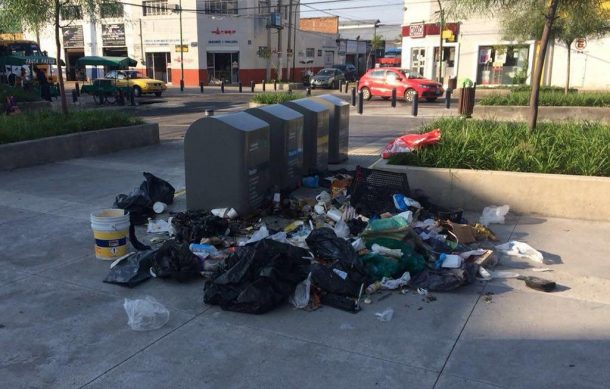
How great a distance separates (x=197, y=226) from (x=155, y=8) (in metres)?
45.6

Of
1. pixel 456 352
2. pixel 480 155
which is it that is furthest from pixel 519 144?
pixel 456 352

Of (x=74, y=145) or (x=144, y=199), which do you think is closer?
(x=144, y=199)

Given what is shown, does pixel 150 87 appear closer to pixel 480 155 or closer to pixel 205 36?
pixel 205 36

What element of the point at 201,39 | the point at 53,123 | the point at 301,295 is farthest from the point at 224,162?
the point at 201,39

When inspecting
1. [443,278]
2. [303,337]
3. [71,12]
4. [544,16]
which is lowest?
[303,337]

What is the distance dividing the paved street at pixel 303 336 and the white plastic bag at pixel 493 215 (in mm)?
788

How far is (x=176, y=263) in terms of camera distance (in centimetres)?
508

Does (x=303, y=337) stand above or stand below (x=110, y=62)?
below

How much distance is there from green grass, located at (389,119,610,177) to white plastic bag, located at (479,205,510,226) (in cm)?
77

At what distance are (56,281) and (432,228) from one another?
388cm

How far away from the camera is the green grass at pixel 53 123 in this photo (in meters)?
10.5

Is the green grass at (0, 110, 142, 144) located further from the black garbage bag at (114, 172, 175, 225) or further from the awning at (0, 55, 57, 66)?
the awning at (0, 55, 57, 66)

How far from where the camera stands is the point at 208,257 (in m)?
5.39

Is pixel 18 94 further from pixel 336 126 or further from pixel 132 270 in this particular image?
pixel 132 270
